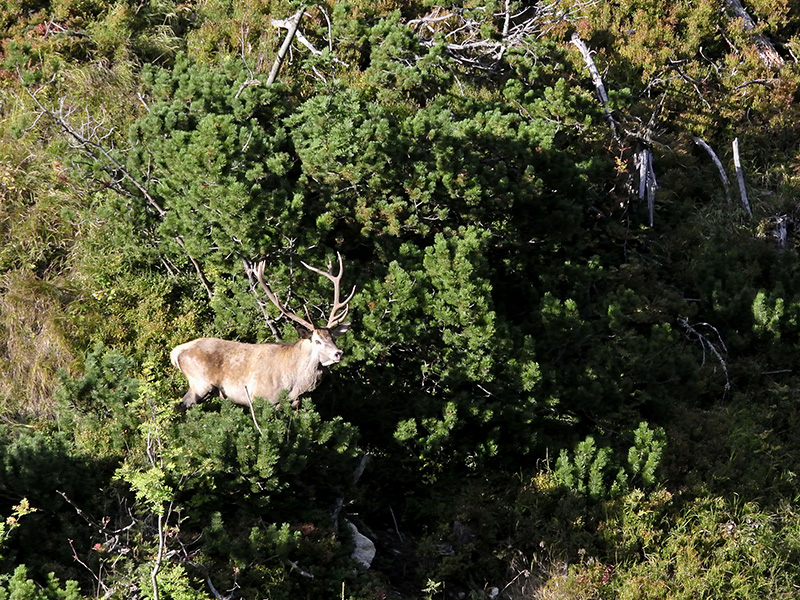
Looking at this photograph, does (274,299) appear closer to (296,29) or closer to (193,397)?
(193,397)

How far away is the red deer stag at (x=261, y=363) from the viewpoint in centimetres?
843

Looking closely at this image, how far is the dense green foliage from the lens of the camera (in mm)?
7699

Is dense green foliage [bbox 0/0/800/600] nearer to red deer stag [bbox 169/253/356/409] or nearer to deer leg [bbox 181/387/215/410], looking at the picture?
deer leg [bbox 181/387/215/410]

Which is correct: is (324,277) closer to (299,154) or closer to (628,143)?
(299,154)

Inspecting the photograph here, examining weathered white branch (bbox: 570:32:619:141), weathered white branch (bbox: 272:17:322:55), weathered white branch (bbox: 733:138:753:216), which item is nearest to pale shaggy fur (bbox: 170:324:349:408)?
weathered white branch (bbox: 272:17:322:55)

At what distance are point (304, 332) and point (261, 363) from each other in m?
0.50

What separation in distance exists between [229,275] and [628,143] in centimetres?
567

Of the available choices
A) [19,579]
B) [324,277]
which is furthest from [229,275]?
[19,579]

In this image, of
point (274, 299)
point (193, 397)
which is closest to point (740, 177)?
point (274, 299)

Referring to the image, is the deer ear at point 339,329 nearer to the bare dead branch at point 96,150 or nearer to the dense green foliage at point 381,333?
the dense green foliage at point 381,333

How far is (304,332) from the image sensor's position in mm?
8555

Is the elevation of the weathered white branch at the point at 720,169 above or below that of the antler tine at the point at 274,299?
below

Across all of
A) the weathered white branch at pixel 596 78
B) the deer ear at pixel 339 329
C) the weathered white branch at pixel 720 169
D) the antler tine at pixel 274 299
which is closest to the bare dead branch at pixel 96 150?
the antler tine at pixel 274 299

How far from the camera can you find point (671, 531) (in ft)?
29.7
